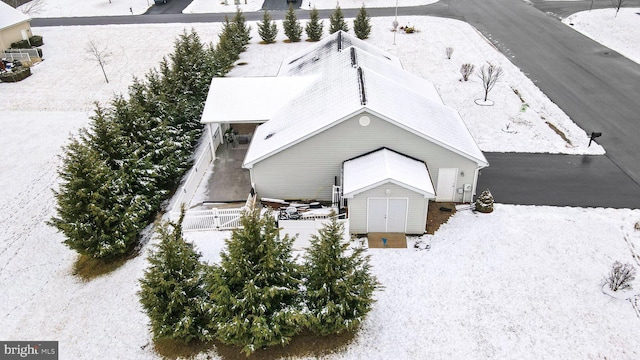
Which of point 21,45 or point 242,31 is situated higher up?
point 242,31

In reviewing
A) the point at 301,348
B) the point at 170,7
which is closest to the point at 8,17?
the point at 170,7

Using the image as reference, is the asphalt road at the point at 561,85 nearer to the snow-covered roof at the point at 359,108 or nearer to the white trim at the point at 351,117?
the white trim at the point at 351,117

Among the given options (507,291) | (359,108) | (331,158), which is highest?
(359,108)

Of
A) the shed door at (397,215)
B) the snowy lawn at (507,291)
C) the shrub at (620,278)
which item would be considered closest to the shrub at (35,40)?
the snowy lawn at (507,291)

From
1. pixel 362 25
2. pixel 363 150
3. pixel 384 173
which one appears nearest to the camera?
pixel 384 173

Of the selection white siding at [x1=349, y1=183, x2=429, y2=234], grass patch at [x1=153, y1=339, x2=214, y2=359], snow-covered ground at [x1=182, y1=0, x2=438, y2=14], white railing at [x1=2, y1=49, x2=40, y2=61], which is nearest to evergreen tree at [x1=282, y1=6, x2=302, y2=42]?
snow-covered ground at [x1=182, y1=0, x2=438, y2=14]

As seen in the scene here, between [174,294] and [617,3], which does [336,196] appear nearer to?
[174,294]
